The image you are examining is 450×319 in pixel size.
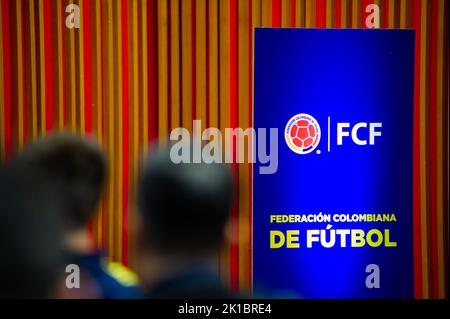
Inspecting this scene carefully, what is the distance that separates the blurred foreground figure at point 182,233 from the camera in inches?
60.5

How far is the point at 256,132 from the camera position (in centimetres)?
278

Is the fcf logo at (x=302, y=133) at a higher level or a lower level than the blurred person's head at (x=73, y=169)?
higher

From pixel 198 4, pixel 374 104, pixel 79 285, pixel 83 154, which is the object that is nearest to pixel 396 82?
pixel 374 104

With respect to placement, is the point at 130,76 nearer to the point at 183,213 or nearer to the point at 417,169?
the point at 183,213

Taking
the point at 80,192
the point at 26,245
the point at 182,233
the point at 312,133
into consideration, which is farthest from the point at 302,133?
the point at 26,245

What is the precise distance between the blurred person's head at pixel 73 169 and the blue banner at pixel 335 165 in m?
0.81

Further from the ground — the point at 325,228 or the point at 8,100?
the point at 8,100

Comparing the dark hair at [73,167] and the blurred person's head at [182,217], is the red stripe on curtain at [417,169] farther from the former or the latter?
the dark hair at [73,167]

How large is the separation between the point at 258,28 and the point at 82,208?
4.10ft

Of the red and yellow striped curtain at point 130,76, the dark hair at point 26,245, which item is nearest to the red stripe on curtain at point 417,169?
the red and yellow striped curtain at point 130,76

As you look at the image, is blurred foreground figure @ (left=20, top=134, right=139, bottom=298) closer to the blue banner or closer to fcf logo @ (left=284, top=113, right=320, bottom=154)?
the blue banner

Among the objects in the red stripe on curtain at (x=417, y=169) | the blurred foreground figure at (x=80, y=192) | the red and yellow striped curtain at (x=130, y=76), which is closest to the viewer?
the blurred foreground figure at (x=80, y=192)

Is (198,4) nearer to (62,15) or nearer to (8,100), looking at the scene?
(62,15)

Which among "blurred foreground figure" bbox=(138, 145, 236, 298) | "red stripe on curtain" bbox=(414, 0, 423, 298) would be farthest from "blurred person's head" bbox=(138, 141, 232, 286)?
"red stripe on curtain" bbox=(414, 0, 423, 298)
